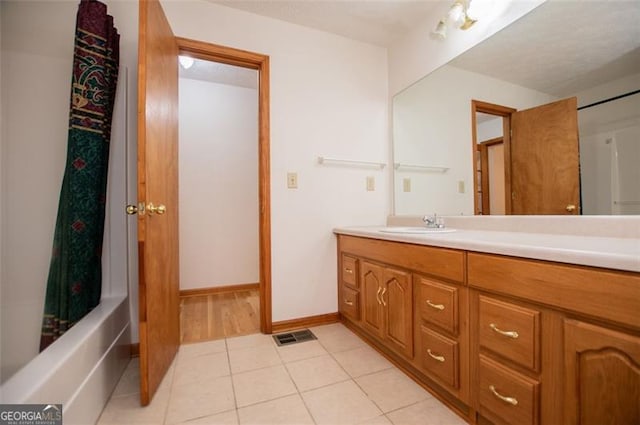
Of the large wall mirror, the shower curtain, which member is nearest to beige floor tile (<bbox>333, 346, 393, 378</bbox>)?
the large wall mirror

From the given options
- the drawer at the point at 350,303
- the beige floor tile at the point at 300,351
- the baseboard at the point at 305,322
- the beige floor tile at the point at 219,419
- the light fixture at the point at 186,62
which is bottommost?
the beige floor tile at the point at 300,351

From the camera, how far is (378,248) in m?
1.57

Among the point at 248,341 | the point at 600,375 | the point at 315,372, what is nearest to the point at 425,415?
the point at 315,372

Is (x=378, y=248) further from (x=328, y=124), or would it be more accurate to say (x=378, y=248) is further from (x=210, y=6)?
(x=210, y=6)

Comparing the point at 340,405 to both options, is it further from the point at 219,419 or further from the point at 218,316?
the point at 218,316

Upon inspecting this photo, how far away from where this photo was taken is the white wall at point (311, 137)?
1933mm

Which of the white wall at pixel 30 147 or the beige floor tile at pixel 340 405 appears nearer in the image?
the beige floor tile at pixel 340 405

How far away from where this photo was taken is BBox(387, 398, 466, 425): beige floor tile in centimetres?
109

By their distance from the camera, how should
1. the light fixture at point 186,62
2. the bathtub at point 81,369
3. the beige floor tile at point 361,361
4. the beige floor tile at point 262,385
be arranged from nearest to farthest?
1. the bathtub at point 81,369
2. the beige floor tile at point 262,385
3. the beige floor tile at point 361,361
4. the light fixture at point 186,62

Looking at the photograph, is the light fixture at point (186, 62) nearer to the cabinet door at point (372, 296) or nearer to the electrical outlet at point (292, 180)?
the electrical outlet at point (292, 180)

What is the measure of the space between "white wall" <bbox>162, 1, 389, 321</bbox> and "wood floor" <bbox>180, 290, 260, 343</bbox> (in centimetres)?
38

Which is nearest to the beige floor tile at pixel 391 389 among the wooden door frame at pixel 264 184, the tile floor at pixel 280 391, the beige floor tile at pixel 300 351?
the tile floor at pixel 280 391

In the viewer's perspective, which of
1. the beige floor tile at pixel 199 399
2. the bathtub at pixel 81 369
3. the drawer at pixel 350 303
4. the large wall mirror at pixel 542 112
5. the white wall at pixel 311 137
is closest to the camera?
the bathtub at pixel 81 369

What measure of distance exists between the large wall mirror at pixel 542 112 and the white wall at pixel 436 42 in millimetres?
46
